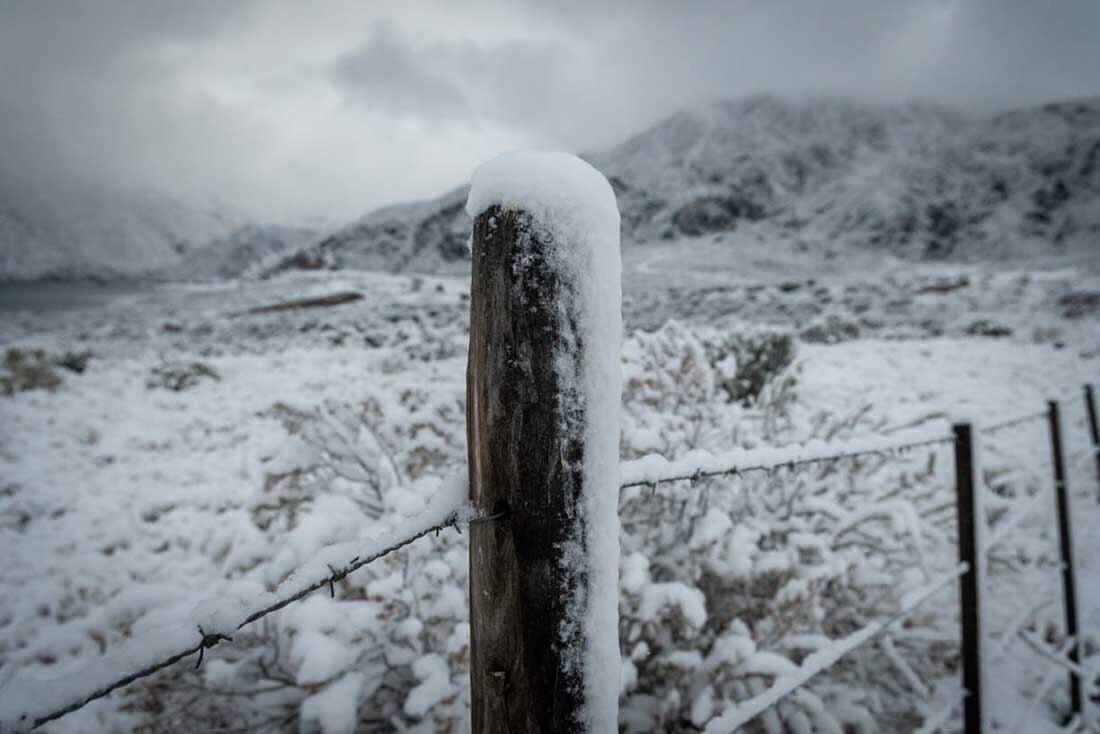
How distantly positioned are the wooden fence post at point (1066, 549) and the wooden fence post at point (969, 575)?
101cm

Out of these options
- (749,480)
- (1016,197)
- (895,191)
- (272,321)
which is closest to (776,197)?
(895,191)

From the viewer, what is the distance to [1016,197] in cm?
5141

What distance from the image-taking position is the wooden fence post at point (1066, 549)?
7.29 ft

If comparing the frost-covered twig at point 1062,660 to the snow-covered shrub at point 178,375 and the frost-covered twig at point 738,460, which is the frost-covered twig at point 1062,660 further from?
the snow-covered shrub at point 178,375

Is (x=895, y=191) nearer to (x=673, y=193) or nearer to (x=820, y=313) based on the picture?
(x=673, y=193)

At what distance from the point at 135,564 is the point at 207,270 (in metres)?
92.8

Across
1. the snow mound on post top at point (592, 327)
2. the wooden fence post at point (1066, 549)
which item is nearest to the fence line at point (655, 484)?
the snow mound on post top at point (592, 327)

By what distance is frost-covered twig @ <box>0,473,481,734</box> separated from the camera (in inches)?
16.7

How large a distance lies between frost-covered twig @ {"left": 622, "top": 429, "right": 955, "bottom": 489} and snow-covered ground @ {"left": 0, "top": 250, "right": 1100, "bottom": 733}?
0.62 meters

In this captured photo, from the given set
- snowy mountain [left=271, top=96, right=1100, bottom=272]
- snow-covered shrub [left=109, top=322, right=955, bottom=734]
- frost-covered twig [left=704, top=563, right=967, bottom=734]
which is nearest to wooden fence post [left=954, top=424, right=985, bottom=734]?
snow-covered shrub [left=109, top=322, right=955, bottom=734]

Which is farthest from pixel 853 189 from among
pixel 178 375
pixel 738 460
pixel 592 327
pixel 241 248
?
pixel 241 248

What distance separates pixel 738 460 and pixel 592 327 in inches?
19.7

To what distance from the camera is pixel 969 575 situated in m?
1.66

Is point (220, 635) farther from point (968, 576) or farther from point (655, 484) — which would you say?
point (968, 576)
